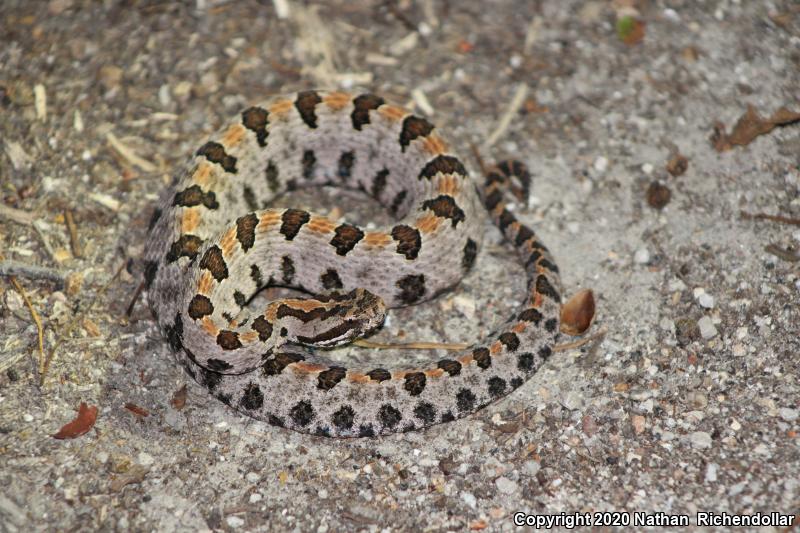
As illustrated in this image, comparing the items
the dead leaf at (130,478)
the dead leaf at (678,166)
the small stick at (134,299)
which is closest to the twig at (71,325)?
the small stick at (134,299)

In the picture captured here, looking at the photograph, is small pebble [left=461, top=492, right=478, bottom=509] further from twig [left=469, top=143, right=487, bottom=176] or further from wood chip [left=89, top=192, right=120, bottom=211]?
wood chip [left=89, top=192, right=120, bottom=211]

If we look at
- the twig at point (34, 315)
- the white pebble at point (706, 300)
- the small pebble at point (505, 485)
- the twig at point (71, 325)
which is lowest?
the small pebble at point (505, 485)

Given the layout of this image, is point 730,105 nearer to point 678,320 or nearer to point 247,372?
point 678,320

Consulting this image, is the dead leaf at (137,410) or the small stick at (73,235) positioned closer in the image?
the dead leaf at (137,410)

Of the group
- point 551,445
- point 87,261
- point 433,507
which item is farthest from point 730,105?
point 87,261

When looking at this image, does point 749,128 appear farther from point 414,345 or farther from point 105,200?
point 105,200

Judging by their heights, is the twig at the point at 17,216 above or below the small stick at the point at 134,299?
above

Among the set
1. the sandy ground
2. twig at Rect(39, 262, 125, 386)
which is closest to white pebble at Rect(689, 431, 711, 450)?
the sandy ground

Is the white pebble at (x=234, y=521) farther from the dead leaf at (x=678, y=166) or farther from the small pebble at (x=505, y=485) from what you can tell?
the dead leaf at (x=678, y=166)
